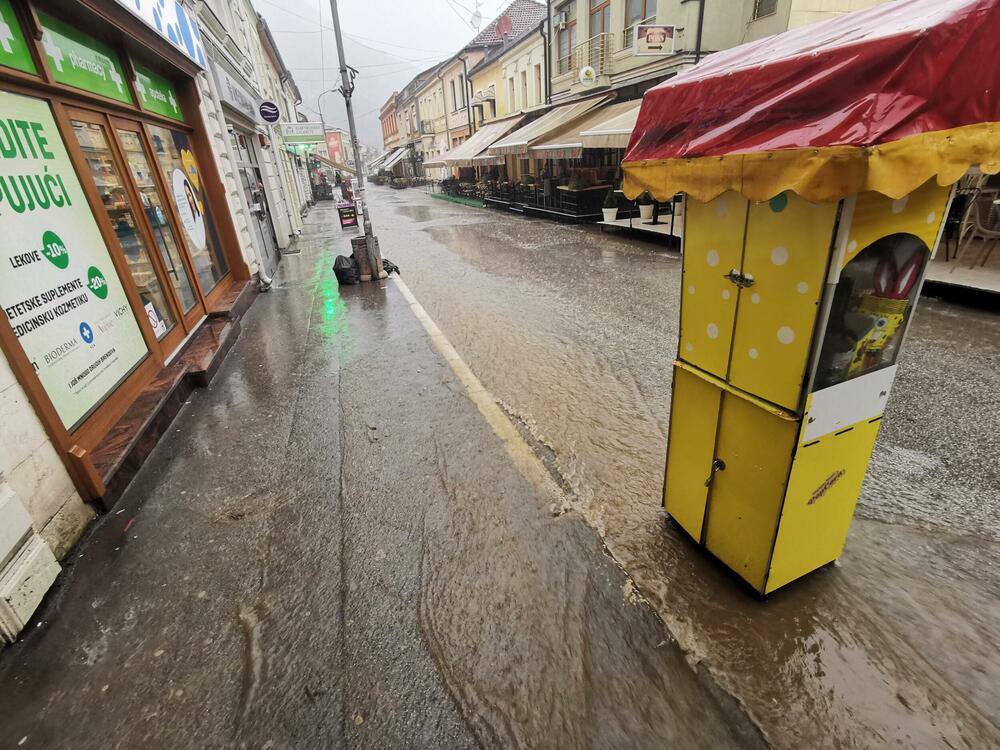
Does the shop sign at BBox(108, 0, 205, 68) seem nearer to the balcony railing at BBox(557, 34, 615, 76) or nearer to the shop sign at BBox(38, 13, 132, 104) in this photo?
the shop sign at BBox(38, 13, 132, 104)

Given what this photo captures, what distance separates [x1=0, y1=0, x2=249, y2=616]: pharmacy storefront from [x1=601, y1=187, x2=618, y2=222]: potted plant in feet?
38.0

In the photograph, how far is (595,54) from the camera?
16609 mm

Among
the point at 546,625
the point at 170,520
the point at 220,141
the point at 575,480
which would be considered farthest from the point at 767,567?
the point at 220,141

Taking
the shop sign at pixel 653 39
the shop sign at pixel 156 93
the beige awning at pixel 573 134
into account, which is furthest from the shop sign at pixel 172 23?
the shop sign at pixel 653 39

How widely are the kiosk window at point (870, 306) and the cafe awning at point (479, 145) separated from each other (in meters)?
21.8

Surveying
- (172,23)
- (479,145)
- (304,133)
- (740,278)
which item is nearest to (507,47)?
(479,145)

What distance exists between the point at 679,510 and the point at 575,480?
796 mm

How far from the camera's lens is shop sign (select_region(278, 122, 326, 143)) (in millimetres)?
15711

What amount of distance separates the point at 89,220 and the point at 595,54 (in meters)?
17.4

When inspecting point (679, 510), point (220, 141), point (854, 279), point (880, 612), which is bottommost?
point (880, 612)

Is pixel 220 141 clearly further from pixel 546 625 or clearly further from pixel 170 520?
pixel 546 625

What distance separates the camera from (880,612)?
2312 millimetres

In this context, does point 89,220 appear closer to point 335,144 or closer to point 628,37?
point 628,37

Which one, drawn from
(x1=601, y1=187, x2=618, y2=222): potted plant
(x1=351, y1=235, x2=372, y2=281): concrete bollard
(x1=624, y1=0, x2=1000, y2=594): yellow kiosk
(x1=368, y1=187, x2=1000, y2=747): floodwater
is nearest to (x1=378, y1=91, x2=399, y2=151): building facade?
(x1=601, y1=187, x2=618, y2=222): potted plant
